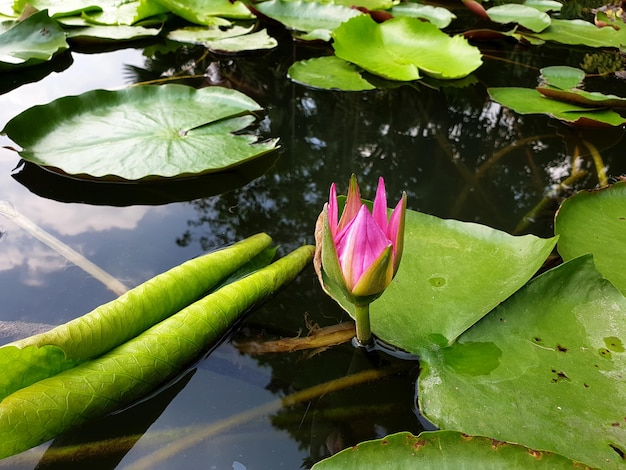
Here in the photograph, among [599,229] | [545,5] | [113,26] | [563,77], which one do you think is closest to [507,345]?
[599,229]

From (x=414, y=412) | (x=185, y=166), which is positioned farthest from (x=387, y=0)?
(x=414, y=412)

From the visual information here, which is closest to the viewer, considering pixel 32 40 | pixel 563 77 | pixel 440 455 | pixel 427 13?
pixel 440 455

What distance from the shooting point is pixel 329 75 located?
80.4 inches

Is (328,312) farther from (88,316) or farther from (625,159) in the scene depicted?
(625,159)

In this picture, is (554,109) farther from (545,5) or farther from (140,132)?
(545,5)

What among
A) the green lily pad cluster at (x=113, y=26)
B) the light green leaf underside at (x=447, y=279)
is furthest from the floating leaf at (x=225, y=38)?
the light green leaf underside at (x=447, y=279)

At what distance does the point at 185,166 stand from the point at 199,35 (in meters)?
1.36

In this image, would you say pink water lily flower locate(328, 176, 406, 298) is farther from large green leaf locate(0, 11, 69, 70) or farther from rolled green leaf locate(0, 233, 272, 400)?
large green leaf locate(0, 11, 69, 70)

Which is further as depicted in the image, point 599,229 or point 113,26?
point 113,26

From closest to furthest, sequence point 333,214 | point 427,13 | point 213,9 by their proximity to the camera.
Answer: point 333,214, point 213,9, point 427,13

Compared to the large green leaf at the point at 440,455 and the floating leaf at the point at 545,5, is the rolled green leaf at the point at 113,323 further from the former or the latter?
the floating leaf at the point at 545,5

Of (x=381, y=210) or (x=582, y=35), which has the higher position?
(x=381, y=210)

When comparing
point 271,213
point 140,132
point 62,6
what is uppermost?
point 62,6

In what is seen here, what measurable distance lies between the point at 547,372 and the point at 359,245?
1.28 ft
